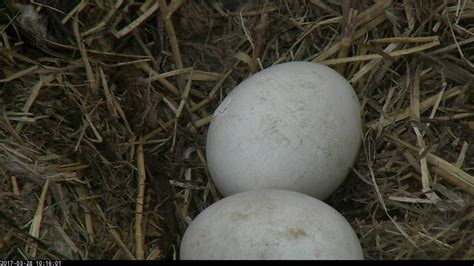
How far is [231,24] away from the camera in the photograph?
2414 millimetres

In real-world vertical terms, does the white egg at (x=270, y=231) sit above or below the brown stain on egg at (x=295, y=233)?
below

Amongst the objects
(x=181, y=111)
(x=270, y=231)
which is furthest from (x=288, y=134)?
(x=181, y=111)

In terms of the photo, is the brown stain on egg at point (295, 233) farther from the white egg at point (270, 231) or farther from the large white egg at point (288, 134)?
the large white egg at point (288, 134)

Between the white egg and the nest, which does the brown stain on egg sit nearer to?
the white egg

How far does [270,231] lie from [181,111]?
72 cm

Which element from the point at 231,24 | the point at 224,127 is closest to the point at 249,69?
the point at 231,24

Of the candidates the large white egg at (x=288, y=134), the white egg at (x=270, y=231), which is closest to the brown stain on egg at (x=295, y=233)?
the white egg at (x=270, y=231)

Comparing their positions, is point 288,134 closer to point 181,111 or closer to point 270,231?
point 270,231

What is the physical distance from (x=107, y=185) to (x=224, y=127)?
1.25 ft

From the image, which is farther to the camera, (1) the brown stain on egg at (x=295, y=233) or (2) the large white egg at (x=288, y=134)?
Result: (2) the large white egg at (x=288, y=134)

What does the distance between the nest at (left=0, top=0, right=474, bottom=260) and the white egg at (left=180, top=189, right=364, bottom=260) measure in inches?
9.0

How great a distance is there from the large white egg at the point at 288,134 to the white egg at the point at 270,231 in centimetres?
12

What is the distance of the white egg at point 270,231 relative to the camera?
1.56 meters

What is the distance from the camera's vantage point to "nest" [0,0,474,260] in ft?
6.16
